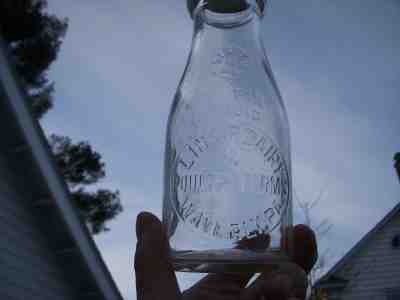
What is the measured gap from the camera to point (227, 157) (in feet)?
3.29

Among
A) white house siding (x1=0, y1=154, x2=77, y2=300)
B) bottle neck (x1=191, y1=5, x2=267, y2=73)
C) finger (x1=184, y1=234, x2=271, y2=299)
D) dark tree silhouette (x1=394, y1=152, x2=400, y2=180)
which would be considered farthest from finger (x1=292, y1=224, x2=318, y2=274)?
dark tree silhouette (x1=394, y1=152, x2=400, y2=180)

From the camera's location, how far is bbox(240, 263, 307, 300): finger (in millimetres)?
938

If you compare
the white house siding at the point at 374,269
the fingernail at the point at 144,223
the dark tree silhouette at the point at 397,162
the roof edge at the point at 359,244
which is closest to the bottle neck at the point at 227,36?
the fingernail at the point at 144,223

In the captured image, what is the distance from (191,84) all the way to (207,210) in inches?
12.7

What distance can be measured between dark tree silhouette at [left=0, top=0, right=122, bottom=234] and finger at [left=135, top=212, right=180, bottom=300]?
9975 mm

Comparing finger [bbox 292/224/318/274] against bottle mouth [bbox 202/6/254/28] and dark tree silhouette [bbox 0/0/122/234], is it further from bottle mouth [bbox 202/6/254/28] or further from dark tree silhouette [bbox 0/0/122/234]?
dark tree silhouette [bbox 0/0/122/234]

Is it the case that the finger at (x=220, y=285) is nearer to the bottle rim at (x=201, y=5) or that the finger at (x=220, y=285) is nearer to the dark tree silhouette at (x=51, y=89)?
the bottle rim at (x=201, y=5)

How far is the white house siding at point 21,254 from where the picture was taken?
430 centimetres

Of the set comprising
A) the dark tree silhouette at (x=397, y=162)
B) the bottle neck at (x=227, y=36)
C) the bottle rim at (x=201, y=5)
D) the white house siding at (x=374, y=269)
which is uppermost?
the dark tree silhouette at (x=397, y=162)

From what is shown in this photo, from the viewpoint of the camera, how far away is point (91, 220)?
1102 centimetres

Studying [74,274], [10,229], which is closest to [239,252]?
[10,229]

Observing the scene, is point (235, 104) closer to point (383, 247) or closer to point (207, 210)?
point (207, 210)

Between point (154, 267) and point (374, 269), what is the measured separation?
8773 mm

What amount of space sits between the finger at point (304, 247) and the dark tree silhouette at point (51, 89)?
32.7 feet
